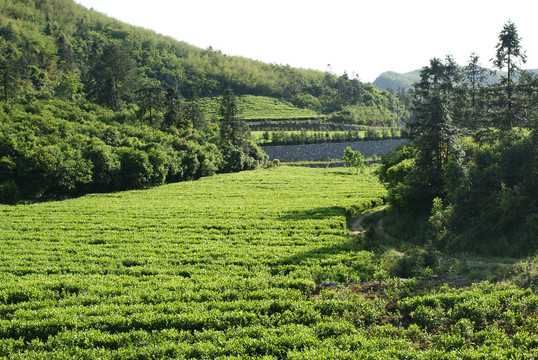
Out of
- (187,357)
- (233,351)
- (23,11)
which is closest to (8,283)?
(187,357)

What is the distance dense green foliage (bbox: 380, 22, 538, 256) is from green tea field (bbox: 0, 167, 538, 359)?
7.19 m

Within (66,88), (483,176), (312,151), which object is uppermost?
(66,88)

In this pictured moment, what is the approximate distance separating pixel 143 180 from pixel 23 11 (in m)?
112

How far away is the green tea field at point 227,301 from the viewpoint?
31.5ft

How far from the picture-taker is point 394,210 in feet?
101

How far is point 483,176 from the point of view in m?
22.0

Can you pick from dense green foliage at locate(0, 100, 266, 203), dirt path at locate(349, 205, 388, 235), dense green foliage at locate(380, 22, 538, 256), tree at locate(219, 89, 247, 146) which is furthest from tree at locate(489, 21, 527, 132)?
tree at locate(219, 89, 247, 146)

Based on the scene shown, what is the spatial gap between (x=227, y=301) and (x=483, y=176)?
18.8m

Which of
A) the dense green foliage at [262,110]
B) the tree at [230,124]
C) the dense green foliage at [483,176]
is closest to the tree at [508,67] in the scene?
the dense green foliage at [483,176]

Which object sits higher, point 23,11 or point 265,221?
point 23,11

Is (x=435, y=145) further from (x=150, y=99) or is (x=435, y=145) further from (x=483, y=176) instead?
(x=150, y=99)

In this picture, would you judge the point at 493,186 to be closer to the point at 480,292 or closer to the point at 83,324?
the point at 480,292

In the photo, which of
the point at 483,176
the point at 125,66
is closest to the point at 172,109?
the point at 125,66

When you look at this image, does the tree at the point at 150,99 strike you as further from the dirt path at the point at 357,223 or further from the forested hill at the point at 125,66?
the dirt path at the point at 357,223
